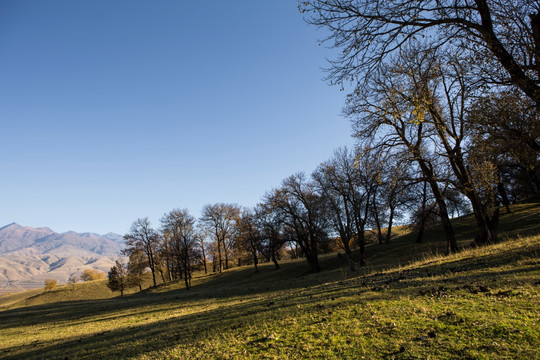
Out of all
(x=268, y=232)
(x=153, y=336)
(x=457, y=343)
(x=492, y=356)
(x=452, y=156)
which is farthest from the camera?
(x=268, y=232)

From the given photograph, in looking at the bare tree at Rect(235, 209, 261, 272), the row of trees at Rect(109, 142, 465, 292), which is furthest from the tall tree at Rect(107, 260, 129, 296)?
the bare tree at Rect(235, 209, 261, 272)

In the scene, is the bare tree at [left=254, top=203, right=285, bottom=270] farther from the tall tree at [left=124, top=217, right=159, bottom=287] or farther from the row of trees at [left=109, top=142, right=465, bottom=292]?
the tall tree at [left=124, top=217, right=159, bottom=287]

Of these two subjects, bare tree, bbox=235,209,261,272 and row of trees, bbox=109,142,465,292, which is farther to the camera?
bare tree, bbox=235,209,261,272

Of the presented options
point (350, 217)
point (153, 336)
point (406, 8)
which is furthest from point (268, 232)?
point (406, 8)

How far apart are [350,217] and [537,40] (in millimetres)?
24771

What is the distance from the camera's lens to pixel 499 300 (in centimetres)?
504

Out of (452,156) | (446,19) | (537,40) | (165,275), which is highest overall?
(446,19)

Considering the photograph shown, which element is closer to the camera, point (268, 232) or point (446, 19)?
point (446, 19)

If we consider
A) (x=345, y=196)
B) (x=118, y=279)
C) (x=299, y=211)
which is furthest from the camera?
(x=118, y=279)

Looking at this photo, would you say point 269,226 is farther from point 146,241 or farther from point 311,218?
point 146,241

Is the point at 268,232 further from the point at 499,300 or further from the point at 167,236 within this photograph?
the point at 499,300

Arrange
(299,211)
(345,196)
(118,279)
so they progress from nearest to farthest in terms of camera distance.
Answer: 1. (345,196)
2. (299,211)
3. (118,279)

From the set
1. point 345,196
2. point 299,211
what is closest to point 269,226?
point 299,211

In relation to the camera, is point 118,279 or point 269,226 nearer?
point 269,226
